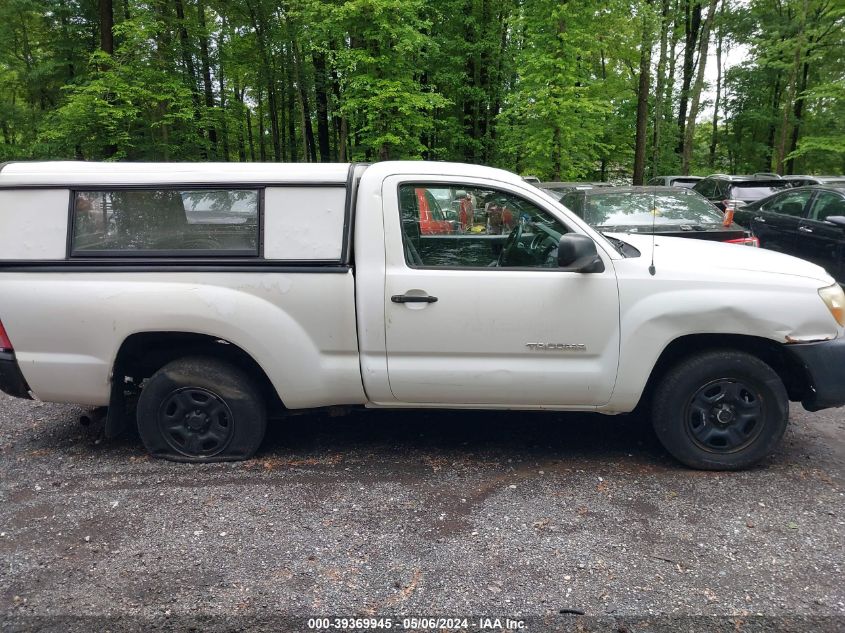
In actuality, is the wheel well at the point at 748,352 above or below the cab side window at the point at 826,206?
below

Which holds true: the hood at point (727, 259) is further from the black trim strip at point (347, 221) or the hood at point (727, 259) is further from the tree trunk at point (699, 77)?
the tree trunk at point (699, 77)

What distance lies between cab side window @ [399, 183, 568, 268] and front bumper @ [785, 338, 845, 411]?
1.57 metres

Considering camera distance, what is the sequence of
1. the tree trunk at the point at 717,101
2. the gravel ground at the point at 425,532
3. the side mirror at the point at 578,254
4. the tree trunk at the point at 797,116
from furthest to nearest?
the tree trunk at the point at 717,101, the tree trunk at the point at 797,116, the side mirror at the point at 578,254, the gravel ground at the point at 425,532

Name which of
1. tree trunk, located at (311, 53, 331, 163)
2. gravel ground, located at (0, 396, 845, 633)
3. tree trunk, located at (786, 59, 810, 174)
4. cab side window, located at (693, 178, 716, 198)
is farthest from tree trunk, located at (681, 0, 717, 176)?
gravel ground, located at (0, 396, 845, 633)

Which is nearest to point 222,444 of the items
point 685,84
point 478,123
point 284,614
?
point 284,614

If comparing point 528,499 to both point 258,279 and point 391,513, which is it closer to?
point 391,513

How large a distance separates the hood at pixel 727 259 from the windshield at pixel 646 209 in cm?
314

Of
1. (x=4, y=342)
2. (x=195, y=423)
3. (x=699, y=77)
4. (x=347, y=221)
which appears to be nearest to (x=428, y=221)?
(x=347, y=221)

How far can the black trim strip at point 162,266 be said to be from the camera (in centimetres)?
381

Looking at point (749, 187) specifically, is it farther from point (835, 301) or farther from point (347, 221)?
point (347, 221)

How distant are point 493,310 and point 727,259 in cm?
155

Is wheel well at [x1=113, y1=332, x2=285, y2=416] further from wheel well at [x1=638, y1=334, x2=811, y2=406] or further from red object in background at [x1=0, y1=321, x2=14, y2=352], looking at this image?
wheel well at [x1=638, y1=334, x2=811, y2=406]

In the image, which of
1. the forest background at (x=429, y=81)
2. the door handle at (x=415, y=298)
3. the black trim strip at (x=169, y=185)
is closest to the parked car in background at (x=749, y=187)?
the forest background at (x=429, y=81)

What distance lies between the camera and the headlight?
3.75m
